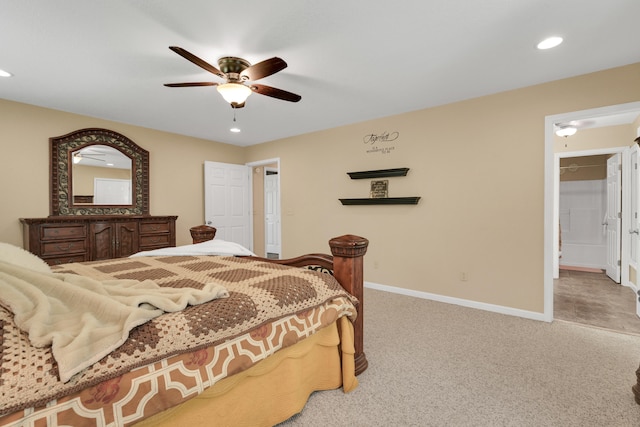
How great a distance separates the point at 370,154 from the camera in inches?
169

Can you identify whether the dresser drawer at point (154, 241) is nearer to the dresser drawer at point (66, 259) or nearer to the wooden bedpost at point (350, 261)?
the dresser drawer at point (66, 259)

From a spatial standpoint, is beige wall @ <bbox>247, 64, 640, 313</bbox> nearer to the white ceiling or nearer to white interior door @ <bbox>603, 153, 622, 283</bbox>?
the white ceiling

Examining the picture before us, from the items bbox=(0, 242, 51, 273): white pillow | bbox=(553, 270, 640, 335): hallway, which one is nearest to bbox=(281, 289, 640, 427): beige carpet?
bbox=(553, 270, 640, 335): hallway

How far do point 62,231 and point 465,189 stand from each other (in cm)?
472

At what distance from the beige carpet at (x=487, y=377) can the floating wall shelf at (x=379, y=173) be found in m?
1.87

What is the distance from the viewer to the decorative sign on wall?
410 centimetres

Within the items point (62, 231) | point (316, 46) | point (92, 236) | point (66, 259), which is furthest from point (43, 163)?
point (316, 46)

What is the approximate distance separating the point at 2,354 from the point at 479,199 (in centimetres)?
374

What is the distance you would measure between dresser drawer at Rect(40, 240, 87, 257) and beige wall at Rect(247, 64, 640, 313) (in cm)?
321

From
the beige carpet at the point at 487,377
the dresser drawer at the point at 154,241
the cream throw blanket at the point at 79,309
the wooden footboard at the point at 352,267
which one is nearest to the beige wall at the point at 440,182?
the dresser drawer at the point at 154,241

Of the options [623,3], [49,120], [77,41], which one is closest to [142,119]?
[49,120]

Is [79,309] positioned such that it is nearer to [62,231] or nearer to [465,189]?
[62,231]

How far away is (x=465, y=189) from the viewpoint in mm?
3500

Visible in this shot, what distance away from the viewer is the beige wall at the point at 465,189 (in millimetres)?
3039
